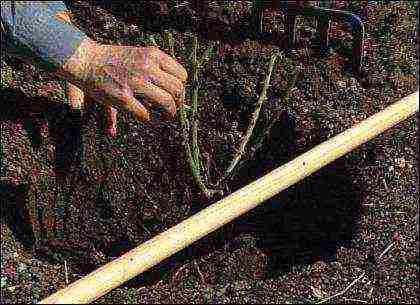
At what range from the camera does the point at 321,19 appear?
2.10 metres

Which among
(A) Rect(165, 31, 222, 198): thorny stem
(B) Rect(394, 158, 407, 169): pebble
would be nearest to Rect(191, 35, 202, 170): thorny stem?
(A) Rect(165, 31, 222, 198): thorny stem

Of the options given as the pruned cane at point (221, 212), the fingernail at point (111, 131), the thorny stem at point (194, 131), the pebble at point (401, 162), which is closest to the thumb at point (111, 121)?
the fingernail at point (111, 131)

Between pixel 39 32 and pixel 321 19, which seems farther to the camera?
pixel 321 19

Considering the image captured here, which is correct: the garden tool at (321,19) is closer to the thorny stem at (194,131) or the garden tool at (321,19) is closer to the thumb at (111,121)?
the thorny stem at (194,131)

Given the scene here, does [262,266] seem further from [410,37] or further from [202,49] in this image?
[410,37]

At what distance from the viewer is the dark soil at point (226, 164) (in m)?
1.90

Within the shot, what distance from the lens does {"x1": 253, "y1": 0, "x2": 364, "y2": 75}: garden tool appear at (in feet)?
6.68

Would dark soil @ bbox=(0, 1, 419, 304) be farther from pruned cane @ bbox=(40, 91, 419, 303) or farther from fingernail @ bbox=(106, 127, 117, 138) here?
pruned cane @ bbox=(40, 91, 419, 303)

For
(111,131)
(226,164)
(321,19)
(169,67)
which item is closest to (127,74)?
(169,67)

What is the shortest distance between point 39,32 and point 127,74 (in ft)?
0.63

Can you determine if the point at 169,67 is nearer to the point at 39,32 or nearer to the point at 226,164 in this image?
the point at 39,32

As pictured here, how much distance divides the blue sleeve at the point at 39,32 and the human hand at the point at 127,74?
0.9 inches

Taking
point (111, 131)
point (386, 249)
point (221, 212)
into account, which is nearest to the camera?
point (221, 212)

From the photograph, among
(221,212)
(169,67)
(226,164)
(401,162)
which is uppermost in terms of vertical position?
(169,67)
